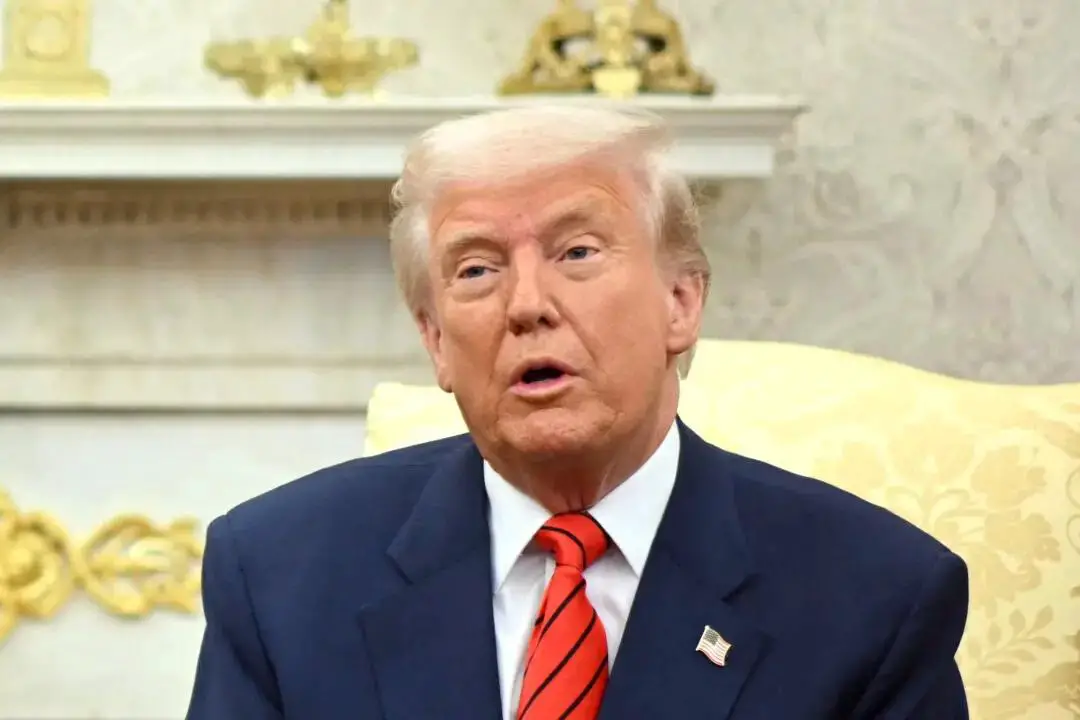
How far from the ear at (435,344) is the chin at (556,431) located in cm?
12

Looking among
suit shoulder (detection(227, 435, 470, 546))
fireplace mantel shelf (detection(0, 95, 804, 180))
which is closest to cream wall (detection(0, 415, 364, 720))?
fireplace mantel shelf (detection(0, 95, 804, 180))

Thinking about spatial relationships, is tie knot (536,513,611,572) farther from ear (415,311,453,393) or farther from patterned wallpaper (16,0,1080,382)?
patterned wallpaper (16,0,1080,382)

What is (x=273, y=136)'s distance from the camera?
1842 millimetres

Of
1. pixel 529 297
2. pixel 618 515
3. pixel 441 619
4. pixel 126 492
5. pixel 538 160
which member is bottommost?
pixel 126 492

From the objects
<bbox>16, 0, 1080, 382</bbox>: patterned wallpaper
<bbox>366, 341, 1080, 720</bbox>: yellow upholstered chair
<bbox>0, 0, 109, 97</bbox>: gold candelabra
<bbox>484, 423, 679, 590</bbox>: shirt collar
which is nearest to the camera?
<bbox>484, 423, 679, 590</bbox>: shirt collar

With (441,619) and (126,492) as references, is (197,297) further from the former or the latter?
(441,619)

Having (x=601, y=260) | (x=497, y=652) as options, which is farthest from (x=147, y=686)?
(x=601, y=260)

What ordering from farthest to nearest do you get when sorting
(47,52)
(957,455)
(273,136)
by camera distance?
1. (47,52)
2. (273,136)
3. (957,455)

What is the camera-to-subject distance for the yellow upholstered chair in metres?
1.43

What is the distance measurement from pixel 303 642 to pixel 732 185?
1154 mm

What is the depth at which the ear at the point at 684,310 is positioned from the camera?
1219 millimetres

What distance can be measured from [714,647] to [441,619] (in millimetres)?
253

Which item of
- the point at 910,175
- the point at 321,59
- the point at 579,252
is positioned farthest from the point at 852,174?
the point at 579,252

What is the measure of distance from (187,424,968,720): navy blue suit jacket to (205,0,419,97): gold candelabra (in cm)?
80
